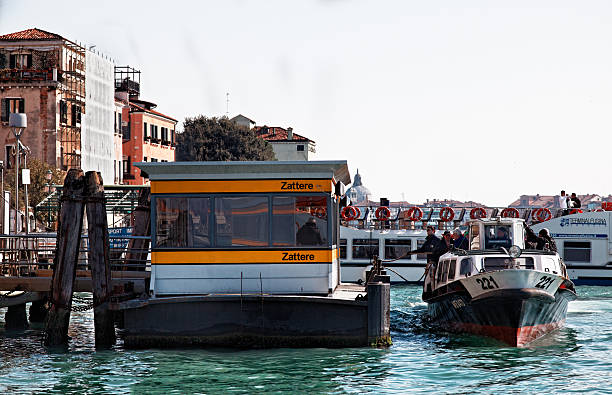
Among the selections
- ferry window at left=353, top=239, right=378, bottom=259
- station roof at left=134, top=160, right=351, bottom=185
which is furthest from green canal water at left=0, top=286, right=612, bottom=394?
ferry window at left=353, top=239, right=378, bottom=259

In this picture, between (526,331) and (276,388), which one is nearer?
(276,388)

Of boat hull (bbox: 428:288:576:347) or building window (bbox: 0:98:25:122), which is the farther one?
building window (bbox: 0:98:25:122)

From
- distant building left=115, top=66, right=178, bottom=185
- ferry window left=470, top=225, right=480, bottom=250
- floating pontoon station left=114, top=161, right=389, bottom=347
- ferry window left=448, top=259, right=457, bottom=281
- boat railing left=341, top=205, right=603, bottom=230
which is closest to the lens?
floating pontoon station left=114, top=161, right=389, bottom=347

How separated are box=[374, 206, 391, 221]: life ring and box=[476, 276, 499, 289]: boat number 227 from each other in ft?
68.4

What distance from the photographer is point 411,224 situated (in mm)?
43469

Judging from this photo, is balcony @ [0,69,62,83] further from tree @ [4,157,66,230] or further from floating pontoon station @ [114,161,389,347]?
floating pontoon station @ [114,161,389,347]

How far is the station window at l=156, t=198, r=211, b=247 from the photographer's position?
1941 cm

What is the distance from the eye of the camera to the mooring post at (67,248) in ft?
65.0

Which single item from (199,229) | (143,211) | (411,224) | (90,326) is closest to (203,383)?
(199,229)

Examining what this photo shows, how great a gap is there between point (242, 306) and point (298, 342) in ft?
4.25

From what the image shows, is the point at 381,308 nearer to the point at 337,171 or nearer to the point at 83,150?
the point at 337,171

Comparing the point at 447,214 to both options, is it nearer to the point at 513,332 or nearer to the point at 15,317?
the point at 513,332

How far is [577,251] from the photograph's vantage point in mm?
42125

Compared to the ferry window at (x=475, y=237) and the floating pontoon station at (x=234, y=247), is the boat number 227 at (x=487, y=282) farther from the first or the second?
the ferry window at (x=475, y=237)
